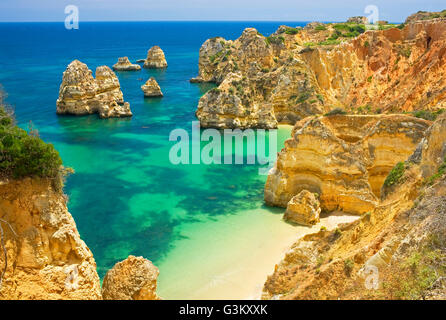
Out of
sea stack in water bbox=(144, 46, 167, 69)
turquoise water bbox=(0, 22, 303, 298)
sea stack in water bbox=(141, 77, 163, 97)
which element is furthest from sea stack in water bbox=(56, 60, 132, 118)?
sea stack in water bbox=(144, 46, 167, 69)

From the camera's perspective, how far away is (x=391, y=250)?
33.9ft

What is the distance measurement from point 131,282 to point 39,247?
3047 millimetres

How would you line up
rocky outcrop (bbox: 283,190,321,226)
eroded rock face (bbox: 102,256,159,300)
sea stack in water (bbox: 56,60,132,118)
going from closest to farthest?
eroded rock face (bbox: 102,256,159,300) < rocky outcrop (bbox: 283,190,321,226) < sea stack in water (bbox: 56,60,132,118)

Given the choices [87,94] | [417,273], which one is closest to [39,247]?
[417,273]

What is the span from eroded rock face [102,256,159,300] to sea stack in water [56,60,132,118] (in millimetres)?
38575

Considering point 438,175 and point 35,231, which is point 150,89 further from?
point 438,175

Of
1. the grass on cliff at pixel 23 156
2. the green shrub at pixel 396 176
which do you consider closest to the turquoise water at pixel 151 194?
the green shrub at pixel 396 176

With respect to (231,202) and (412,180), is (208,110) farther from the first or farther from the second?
(412,180)

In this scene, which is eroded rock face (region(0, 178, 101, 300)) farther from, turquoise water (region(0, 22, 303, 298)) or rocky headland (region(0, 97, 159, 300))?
turquoise water (region(0, 22, 303, 298))

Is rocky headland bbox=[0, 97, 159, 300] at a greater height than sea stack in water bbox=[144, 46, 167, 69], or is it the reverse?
sea stack in water bbox=[144, 46, 167, 69]

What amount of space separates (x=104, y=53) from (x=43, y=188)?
114996 millimetres

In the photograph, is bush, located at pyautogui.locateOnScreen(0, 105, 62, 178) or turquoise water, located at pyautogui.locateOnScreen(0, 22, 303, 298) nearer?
bush, located at pyautogui.locateOnScreen(0, 105, 62, 178)

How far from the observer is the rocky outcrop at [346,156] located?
20.5m

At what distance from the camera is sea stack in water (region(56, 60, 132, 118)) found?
48812 millimetres
